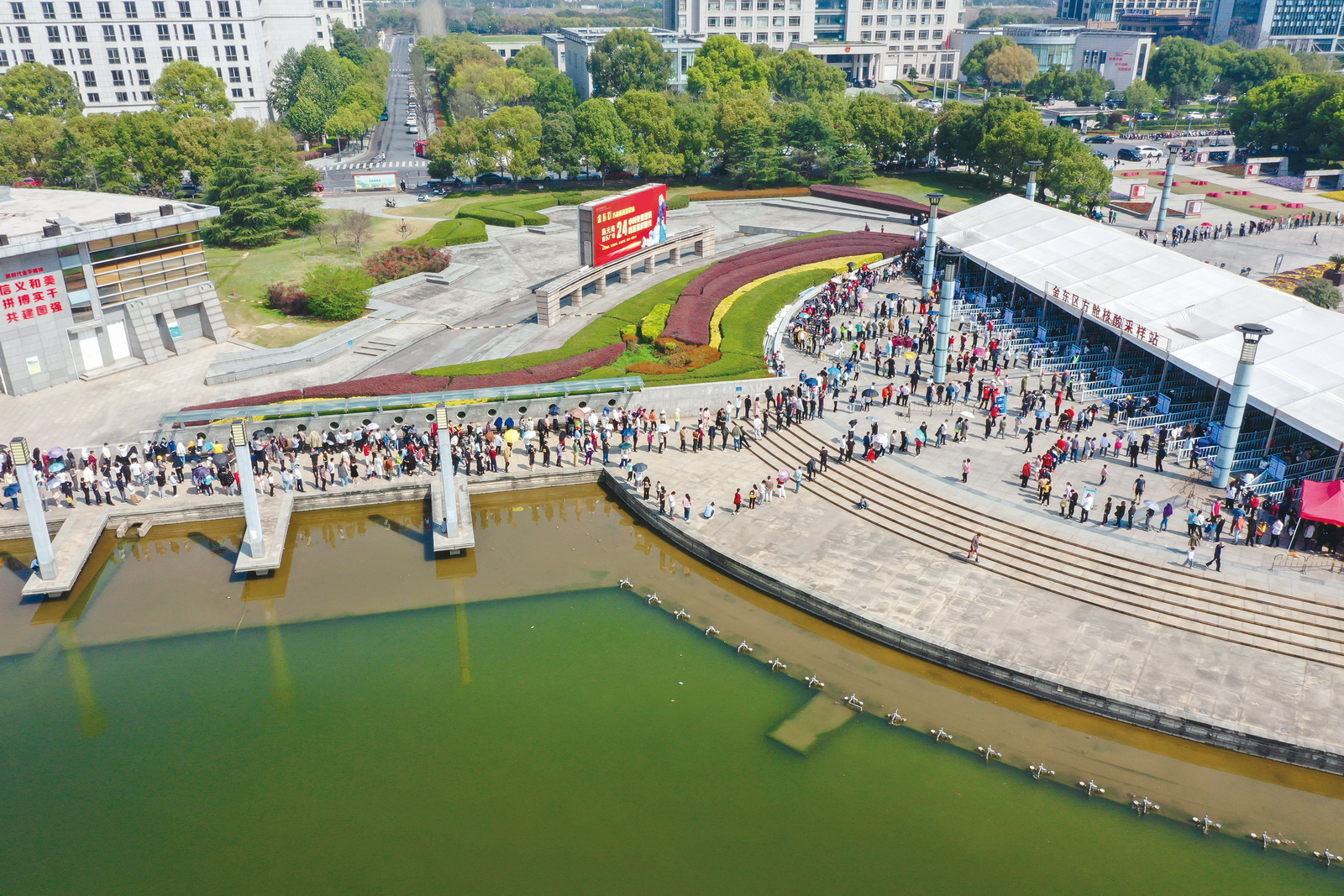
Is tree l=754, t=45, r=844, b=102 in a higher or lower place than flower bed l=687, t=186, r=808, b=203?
higher

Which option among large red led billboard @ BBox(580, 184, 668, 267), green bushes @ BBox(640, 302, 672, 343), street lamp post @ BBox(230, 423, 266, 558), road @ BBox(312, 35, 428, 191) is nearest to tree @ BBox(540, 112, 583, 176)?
road @ BBox(312, 35, 428, 191)

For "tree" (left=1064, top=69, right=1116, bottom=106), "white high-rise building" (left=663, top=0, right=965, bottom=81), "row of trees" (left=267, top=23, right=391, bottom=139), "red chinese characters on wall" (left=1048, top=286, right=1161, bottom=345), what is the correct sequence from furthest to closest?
1. "white high-rise building" (left=663, top=0, right=965, bottom=81)
2. "tree" (left=1064, top=69, right=1116, bottom=106)
3. "row of trees" (left=267, top=23, right=391, bottom=139)
4. "red chinese characters on wall" (left=1048, top=286, right=1161, bottom=345)

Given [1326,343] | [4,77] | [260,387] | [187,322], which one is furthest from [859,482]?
[4,77]

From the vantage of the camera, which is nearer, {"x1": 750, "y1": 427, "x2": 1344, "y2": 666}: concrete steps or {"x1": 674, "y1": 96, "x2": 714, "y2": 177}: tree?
{"x1": 750, "y1": 427, "x2": 1344, "y2": 666}: concrete steps

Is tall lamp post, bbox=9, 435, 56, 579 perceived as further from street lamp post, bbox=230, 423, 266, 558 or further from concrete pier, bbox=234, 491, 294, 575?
street lamp post, bbox=230, 423, 266, 558

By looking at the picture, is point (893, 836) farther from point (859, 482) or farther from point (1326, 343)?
point (1326, 343)

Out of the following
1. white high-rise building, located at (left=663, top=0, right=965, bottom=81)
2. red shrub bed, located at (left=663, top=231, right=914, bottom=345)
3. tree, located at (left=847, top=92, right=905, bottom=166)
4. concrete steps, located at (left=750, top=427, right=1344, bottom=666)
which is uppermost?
white high-rise building, located at (left=663, top=0, right=965, bottom=81)

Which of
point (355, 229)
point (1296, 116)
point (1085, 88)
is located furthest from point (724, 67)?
point (355, 229)
